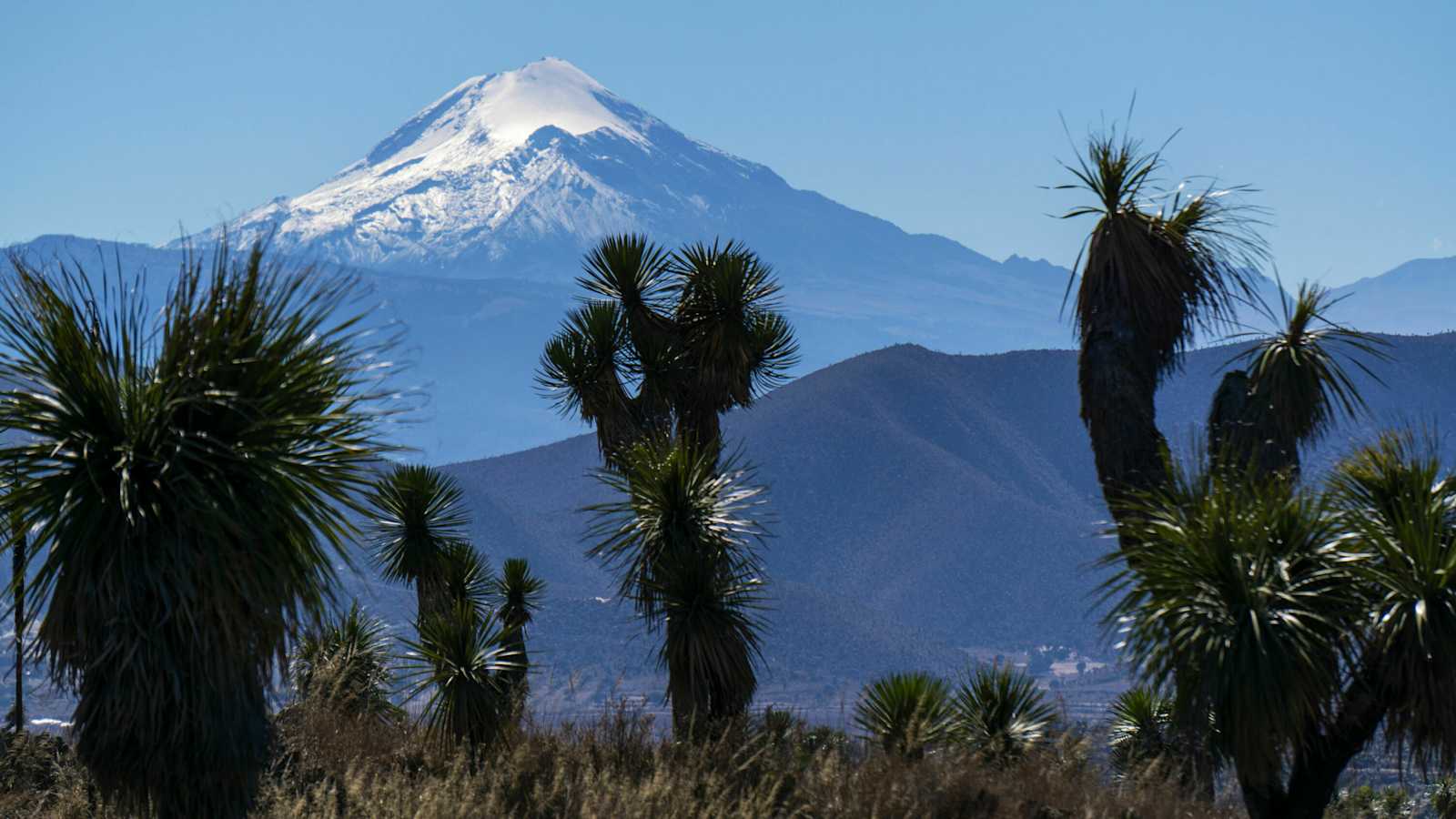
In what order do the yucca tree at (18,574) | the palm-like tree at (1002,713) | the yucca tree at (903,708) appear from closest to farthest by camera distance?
the yucca tree at (18,574), the yucca tree at (903,708), the palm-like tree at (1002,713)

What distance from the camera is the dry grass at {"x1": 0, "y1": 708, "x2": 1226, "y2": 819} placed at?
8531 millimetres

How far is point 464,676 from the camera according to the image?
1306 cm

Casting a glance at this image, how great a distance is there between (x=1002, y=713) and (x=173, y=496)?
870 centimetres

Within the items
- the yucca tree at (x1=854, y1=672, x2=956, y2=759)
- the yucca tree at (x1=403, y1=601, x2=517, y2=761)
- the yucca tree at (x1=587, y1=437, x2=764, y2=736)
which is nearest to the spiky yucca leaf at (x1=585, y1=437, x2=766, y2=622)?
the yucca tree at (x1=587, y1=437, x2=764, y2=736)

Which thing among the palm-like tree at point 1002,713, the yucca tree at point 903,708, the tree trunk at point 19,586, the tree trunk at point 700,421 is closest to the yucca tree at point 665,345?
the tree trunk at point 700,421

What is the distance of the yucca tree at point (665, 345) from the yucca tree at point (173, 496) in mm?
9397

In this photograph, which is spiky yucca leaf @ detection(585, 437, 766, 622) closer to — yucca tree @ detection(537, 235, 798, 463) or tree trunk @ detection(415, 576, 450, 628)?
yucca tree @ detection(537, 235, 798, 463)

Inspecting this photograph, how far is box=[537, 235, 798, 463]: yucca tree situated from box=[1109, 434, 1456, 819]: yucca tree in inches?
304

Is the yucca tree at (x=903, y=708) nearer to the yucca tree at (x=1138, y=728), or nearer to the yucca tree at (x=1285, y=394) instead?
the yucca tree at (x=1138, y=728)

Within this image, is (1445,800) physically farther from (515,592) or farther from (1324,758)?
(515,592)

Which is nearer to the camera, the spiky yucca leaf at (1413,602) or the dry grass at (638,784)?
the dry grass at (638,784)

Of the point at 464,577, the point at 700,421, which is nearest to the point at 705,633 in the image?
the point at 700,421

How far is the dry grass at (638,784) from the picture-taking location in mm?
8531

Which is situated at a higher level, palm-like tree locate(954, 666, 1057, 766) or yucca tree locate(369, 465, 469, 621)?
yucca tree locate(369, 465, 469, 621)
